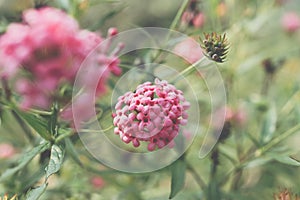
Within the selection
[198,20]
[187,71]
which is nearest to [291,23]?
[198,20]

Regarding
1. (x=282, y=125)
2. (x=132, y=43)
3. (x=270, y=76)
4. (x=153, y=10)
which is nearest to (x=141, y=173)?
(x=132, y=43)

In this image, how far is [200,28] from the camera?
1.35 meters

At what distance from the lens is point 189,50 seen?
1.16m

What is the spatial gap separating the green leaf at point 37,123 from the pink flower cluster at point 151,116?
0.38 feet

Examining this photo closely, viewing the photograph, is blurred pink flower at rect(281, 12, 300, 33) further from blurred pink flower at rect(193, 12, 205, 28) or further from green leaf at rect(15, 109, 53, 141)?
green leaf at rect(15, 109, 53, 141)

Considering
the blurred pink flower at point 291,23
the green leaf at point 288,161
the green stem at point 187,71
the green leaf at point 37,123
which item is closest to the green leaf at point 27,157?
the green leaf at point 37,123

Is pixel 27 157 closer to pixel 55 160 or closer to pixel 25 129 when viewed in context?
pixel 55 160

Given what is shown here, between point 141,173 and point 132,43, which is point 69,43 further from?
point 141,173

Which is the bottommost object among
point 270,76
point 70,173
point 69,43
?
point 70,173

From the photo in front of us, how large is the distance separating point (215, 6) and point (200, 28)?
58mm

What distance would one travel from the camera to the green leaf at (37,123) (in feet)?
3.17

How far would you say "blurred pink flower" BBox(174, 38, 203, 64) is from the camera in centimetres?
114

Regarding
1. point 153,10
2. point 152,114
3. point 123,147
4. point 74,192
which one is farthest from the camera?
point 153,10

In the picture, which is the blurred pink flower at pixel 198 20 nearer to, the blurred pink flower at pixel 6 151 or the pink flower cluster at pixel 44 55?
the pink flower cluster at pixel 44 55
